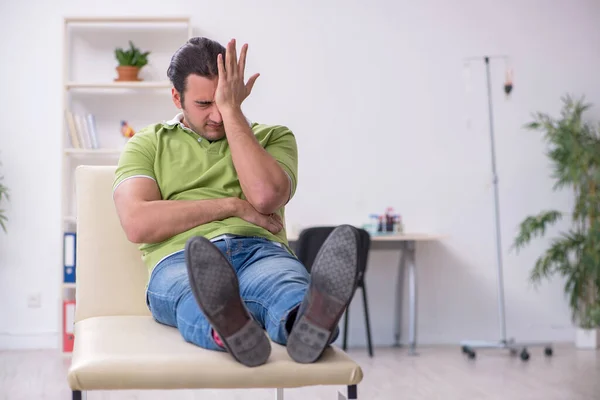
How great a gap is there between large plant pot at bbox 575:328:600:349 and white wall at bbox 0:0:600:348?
28 cm

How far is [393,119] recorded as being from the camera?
5.10 m

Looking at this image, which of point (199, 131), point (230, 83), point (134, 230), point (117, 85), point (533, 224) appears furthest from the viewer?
point (533, 224)

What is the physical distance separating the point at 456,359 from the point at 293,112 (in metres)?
1.80

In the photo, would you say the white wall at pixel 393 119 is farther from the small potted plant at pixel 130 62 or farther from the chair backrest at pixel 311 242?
the chair backrest at pixel 311 242

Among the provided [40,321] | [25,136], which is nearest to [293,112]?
[25,136]

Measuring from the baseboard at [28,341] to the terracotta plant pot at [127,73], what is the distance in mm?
1596

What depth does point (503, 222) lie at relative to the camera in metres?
5.18

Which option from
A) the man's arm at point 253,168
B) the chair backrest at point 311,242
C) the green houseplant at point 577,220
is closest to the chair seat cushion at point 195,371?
the man's arm at point 253,168

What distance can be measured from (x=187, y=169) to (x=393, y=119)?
10.8 ft

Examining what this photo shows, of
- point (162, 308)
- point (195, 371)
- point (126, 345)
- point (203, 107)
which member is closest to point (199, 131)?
point (203, 107)

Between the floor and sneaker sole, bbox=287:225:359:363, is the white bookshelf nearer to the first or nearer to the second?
the floor

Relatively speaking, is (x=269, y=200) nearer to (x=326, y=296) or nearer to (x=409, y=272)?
(x=326, y=296)

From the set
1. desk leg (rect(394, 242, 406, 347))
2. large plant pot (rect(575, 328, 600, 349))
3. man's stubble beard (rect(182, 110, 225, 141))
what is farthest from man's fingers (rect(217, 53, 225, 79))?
large plant pot (rect(575, 328, 600, 349))

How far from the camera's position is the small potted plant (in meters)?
4.75
